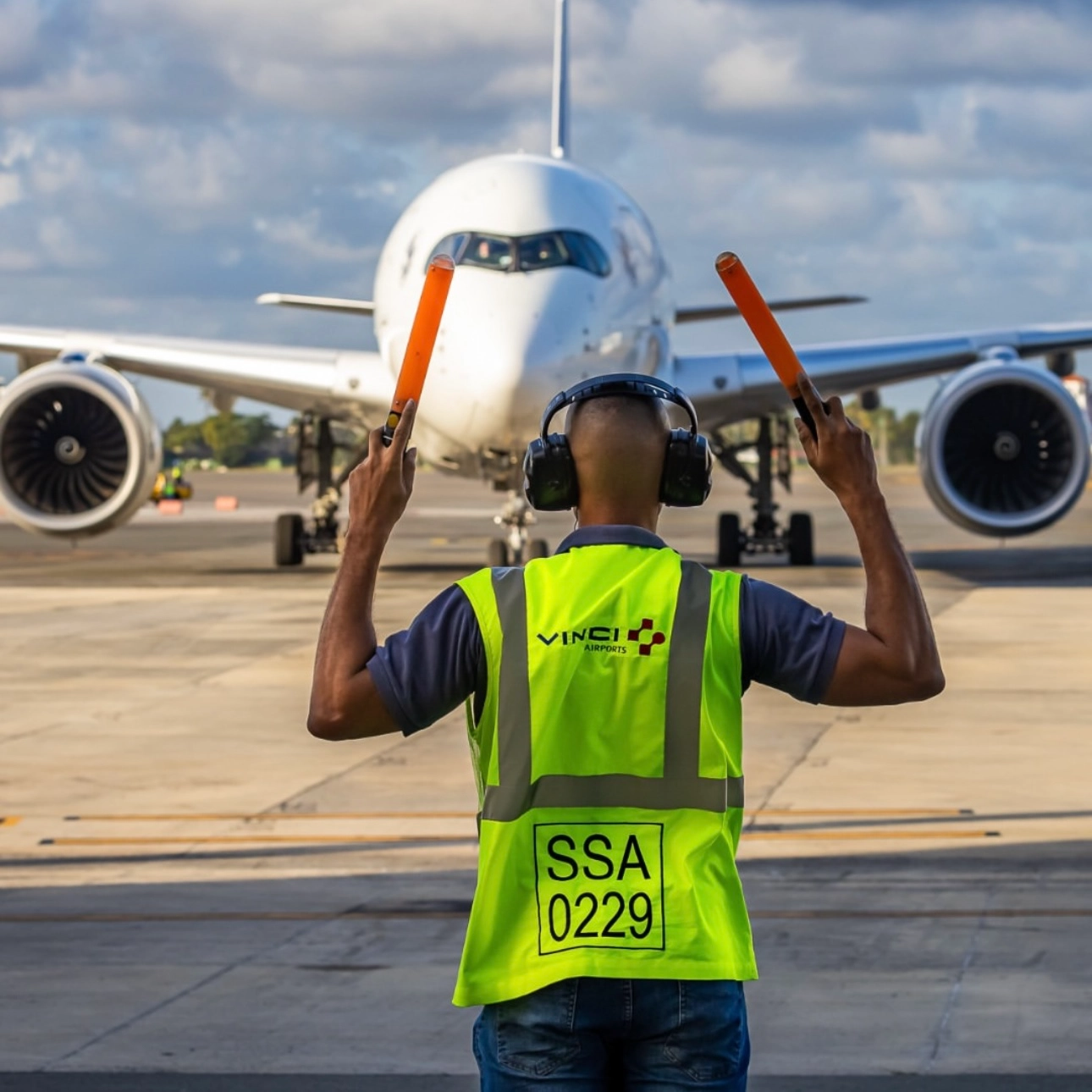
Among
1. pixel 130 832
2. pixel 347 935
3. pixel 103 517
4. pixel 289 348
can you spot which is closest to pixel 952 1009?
pixel 347 935

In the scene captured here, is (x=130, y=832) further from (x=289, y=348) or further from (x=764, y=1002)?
(x=289, y=348)

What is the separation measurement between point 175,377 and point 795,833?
52.0ft

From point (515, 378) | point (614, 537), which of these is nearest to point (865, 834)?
point (614, 537)

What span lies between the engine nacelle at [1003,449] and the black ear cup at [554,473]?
17829 millimetres

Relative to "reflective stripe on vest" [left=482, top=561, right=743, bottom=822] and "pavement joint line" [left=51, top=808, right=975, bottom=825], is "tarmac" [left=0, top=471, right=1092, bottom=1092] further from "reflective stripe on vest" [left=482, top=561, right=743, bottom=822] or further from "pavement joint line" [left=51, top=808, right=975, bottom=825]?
"reflective stripe on vest" [left=482, top=561, right=743, bottom=822]

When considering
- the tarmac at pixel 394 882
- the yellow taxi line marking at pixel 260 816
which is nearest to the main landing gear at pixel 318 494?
the tarmac at pixel 394 882

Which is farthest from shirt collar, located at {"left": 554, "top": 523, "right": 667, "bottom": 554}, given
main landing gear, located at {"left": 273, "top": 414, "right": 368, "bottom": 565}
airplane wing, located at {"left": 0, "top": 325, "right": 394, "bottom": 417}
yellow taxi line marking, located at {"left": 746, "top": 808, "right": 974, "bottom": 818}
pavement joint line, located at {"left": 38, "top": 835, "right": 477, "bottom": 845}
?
main landing gear, located at {"left": 273, "top": 414, "right": 368, "bottom": 565}

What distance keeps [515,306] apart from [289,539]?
6.71 m

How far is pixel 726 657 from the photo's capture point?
106 inches

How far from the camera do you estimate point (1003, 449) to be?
2086cm

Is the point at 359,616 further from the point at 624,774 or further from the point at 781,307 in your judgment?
the point at 781,307

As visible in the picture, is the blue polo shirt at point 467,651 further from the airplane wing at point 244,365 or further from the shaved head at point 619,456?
the airplane wing at point 244,365

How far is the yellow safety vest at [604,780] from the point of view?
8.66 ft

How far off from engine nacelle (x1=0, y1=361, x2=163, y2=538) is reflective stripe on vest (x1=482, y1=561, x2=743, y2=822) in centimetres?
1793
